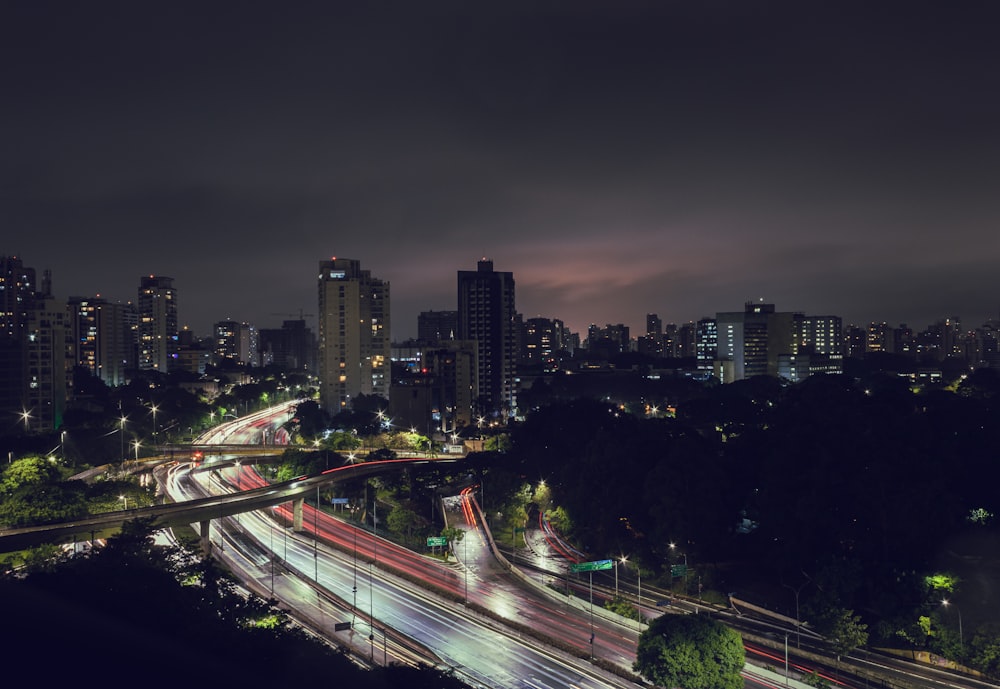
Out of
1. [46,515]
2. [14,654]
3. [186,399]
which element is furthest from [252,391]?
[14,654]

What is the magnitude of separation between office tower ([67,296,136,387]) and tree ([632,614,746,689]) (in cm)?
13173

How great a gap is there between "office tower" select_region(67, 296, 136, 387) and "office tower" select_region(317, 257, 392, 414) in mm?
58079

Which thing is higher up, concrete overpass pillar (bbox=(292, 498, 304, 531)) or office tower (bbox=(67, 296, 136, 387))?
office tower (bbox=(67, 296, 136, 387))

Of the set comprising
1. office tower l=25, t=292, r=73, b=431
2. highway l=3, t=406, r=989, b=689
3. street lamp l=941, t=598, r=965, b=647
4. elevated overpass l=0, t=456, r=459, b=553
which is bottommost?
highway l=3, t=406, r=989, b=689

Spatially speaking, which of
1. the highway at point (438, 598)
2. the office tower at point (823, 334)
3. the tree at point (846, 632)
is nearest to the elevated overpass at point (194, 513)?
the highway at point (438, 598)

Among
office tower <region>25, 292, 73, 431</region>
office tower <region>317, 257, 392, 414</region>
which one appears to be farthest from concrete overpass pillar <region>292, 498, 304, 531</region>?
office tower <region>317, 257, 392, 414</region>

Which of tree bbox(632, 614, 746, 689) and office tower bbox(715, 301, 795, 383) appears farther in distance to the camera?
office tower bbox(715, 301, 795, 383)

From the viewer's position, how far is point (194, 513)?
133ft

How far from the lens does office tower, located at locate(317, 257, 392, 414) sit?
101 metres

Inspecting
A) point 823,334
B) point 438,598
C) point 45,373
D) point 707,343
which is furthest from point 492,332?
point 823,334

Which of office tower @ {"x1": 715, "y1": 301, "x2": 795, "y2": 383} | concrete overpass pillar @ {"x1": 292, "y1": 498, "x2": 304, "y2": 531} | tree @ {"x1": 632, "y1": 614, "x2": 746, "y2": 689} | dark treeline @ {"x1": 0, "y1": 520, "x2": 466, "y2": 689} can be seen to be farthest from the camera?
office tower @ {"x1": 715, "y1": 301, "x2": 795, "y2": 383}

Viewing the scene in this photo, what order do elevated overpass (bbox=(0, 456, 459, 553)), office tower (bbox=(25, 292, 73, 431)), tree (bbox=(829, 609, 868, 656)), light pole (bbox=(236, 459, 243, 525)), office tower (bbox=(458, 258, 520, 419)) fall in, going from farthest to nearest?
1. office tower (bbox=(458, 258, 520, 419))
2. office tower (bbox=(25, 292, 73, 431))
3. light pole (bbox=(236, 459, 243, 525))
4. elevated overpass (bbox=(0, 456, 459, 553))
5. tree (bbox=(829, 609, 868, 656))

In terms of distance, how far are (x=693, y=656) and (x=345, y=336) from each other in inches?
3239

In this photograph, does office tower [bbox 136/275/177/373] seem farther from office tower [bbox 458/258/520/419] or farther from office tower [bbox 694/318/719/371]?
office tower [bbox 694/318/719/371]
